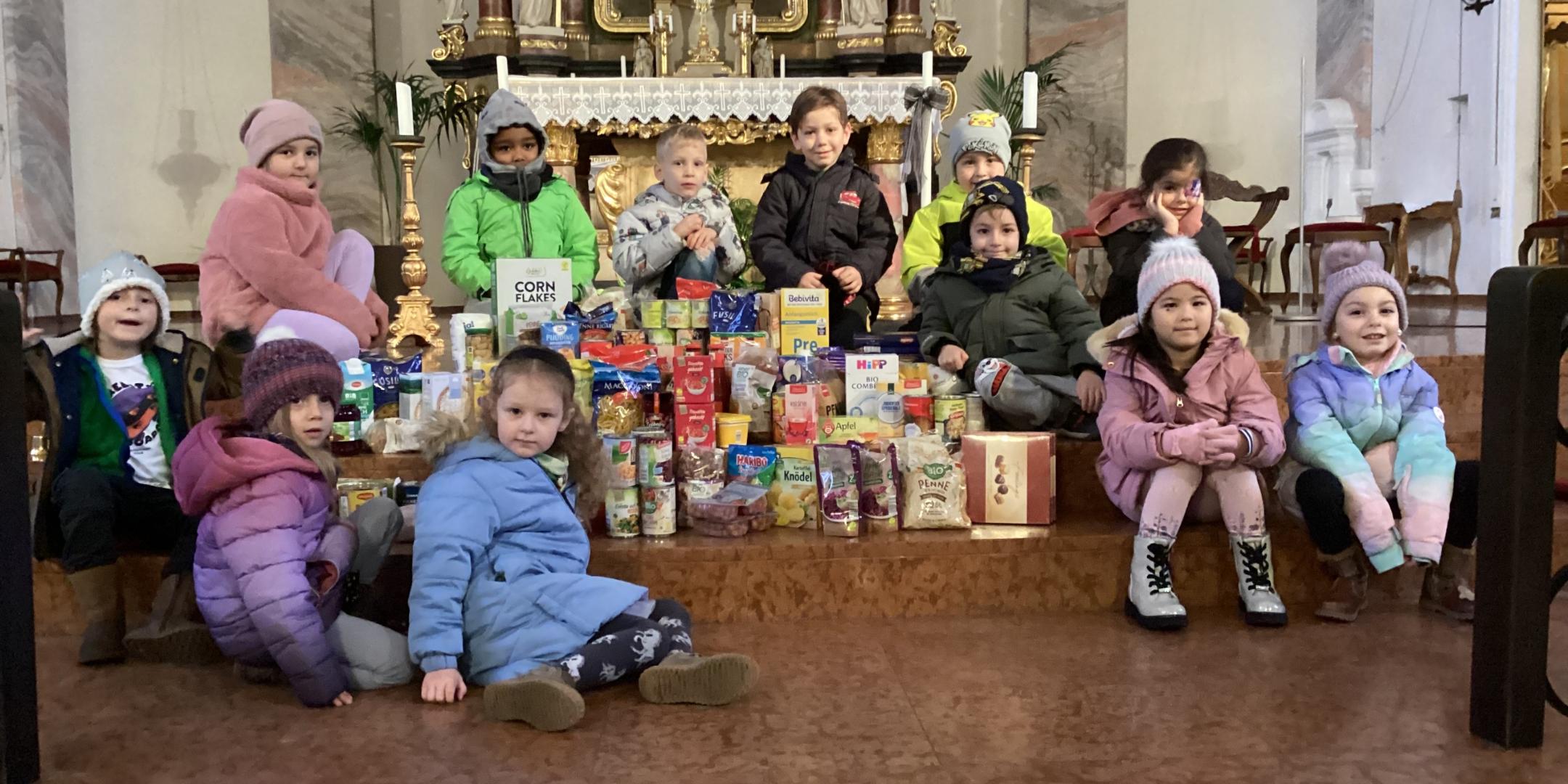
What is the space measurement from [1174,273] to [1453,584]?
1042 millimetres

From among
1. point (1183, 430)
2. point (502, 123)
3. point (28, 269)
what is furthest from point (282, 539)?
point (28, 269)

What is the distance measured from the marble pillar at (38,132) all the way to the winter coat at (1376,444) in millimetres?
8228

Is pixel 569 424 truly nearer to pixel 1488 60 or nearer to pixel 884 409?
pixel 884 409

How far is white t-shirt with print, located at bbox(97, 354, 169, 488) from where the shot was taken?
3.16m

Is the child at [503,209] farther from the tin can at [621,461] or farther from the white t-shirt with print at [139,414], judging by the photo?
the white t-shirt with print at [139,414]

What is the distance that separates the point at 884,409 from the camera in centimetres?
373

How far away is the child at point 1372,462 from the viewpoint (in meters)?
3.09

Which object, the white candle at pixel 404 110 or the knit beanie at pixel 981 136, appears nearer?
the knit beanie at pixel 981 136

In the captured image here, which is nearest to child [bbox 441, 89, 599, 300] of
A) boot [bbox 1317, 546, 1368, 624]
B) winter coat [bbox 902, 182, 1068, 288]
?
winter coat [bbox 902, 182, 1068, 288]

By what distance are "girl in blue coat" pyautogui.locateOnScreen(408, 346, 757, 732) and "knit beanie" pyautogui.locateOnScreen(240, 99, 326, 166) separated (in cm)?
167

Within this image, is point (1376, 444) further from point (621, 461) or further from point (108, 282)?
point (108, 282)

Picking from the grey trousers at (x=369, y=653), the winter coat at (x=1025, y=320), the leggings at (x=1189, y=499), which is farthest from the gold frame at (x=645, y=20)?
the grey trousers at (x=369, y=653)

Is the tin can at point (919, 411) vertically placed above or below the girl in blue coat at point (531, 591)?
above

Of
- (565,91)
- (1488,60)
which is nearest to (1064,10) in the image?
(1488,60)
